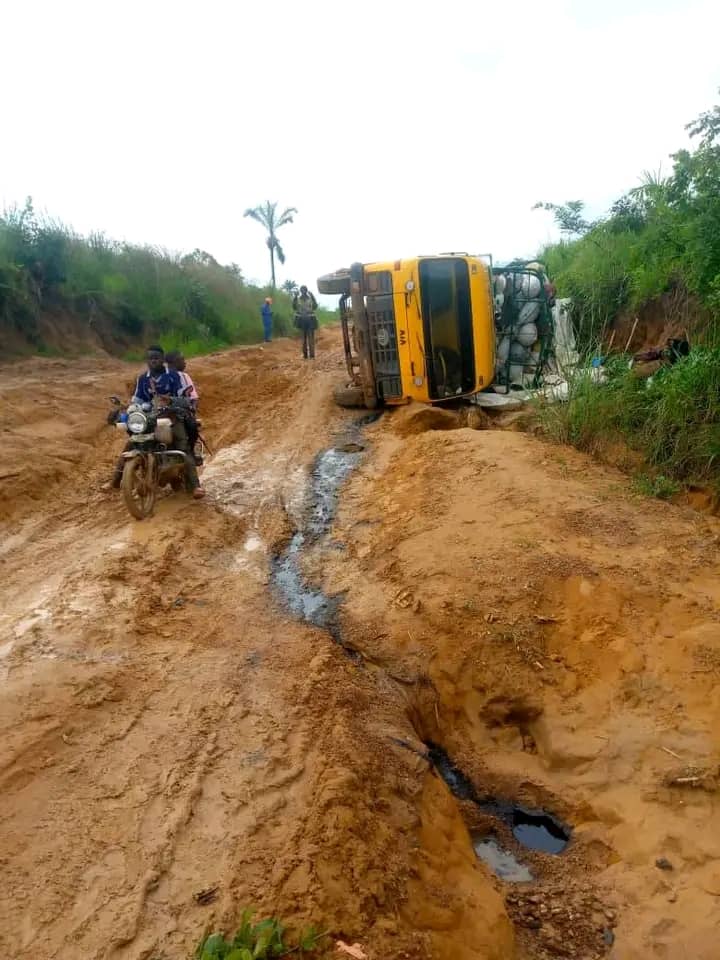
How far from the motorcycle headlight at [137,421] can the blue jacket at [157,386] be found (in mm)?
527

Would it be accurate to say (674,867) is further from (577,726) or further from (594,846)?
(577,726)

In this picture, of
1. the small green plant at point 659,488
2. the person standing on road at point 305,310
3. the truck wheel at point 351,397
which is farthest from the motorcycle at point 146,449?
the person standing on road at point 305,310

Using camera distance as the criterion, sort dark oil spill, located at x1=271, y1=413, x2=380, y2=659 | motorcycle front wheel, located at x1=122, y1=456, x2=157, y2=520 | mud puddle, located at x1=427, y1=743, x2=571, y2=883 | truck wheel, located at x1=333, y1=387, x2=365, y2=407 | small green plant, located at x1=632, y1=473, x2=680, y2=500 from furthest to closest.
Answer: truck wheel, located at x1=333, y1=387, x2=365, y2=407 < motorcycle front wheel, located at x1=122, y1=456, x2=157, y2=520 < small green plant, located at x1=632, y1=473, x2=680, y2=500 < dark oil spill, located at x1=271, y1=413, x2=380, y2=659 < mud puddle, located at x1=427, y1=743, x2=571, y2=883

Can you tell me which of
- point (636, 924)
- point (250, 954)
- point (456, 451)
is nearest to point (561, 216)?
point (456, 451)

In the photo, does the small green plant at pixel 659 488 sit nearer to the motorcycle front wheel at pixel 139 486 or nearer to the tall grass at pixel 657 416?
the tall grass at pixel 657 416

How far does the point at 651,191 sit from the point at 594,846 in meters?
6.51

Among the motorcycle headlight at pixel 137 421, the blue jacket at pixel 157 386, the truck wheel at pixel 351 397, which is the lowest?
the truck wheel at pixel 351 397

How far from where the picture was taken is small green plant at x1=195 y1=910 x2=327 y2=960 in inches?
86.3

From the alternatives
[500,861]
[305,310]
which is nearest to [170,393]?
[500,861]

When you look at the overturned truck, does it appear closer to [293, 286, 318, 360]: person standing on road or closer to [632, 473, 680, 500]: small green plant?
[632, 473, 680, 500]: small green plant

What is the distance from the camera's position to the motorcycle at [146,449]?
605 centimetres

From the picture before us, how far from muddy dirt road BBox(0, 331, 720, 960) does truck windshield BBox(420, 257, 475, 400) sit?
2.44 m

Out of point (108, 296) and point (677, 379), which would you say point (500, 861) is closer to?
point (677, 379)

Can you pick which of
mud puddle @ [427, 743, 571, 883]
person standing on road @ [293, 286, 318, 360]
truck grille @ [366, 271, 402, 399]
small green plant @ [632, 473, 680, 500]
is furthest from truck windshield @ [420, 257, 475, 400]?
person standing on road @ [293, 286, 318, 360]
